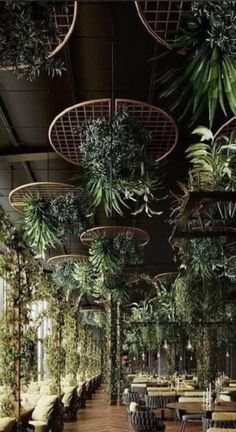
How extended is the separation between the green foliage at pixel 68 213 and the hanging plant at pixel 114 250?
2.35m

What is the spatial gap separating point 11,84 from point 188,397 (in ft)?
26.5

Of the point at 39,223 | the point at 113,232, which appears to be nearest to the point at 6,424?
the point at 39,223

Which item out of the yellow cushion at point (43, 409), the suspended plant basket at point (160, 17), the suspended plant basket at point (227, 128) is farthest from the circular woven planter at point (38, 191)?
the suspended plant basket at point (160, 17)

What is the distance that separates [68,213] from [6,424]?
2700mm

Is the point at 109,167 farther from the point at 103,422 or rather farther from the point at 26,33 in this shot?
the point at 103,422

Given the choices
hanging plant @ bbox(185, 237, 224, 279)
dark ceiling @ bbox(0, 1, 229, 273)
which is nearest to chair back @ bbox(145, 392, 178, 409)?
hanging plant @ bbox(185, 237, 224, 279)

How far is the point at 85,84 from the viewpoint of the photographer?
6.96 m

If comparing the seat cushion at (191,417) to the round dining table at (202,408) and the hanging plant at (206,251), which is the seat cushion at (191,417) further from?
the hanging plant at (206,251)

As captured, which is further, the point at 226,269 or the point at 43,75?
the point at 226,269

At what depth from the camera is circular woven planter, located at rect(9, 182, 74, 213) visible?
26.1 feet

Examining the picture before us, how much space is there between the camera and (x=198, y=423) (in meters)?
13.8

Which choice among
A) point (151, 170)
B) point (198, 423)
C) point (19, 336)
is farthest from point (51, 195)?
point (198, 423)

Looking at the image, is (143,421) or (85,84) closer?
(85,84)

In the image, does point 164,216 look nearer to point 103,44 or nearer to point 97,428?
point 97,428
